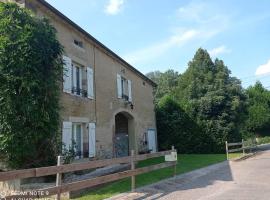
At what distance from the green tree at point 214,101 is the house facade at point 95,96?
506cm

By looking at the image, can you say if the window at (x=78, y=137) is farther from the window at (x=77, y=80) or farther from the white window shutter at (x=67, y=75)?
the white window shutter at (x=67, y=75)

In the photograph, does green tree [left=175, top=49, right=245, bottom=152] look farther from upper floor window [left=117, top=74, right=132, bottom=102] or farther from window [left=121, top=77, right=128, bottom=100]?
window [left=121, top=77, right=128, bottom=100]

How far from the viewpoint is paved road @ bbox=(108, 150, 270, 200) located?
886cm

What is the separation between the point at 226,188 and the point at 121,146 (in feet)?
35.3

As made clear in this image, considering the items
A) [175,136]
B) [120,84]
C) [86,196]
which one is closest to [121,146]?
[120,84]

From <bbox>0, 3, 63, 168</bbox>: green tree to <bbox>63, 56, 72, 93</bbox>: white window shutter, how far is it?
6.07 ft

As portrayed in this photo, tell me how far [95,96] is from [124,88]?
4.53 meters

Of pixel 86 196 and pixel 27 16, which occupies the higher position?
pixel 27 16

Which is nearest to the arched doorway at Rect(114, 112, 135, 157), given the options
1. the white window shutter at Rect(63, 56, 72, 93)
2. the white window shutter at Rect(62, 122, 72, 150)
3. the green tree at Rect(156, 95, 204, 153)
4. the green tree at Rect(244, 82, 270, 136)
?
the green tree at Rect(156, 95, 204, 153)

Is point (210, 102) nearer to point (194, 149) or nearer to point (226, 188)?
point (194, 149)

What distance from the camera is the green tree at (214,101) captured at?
25.1m

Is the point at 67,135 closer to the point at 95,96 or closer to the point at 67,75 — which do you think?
the point at 67,75

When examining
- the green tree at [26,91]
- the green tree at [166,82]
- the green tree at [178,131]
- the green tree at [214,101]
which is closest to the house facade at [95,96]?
the green tree at [26,91]

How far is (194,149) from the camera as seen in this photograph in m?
26.1
